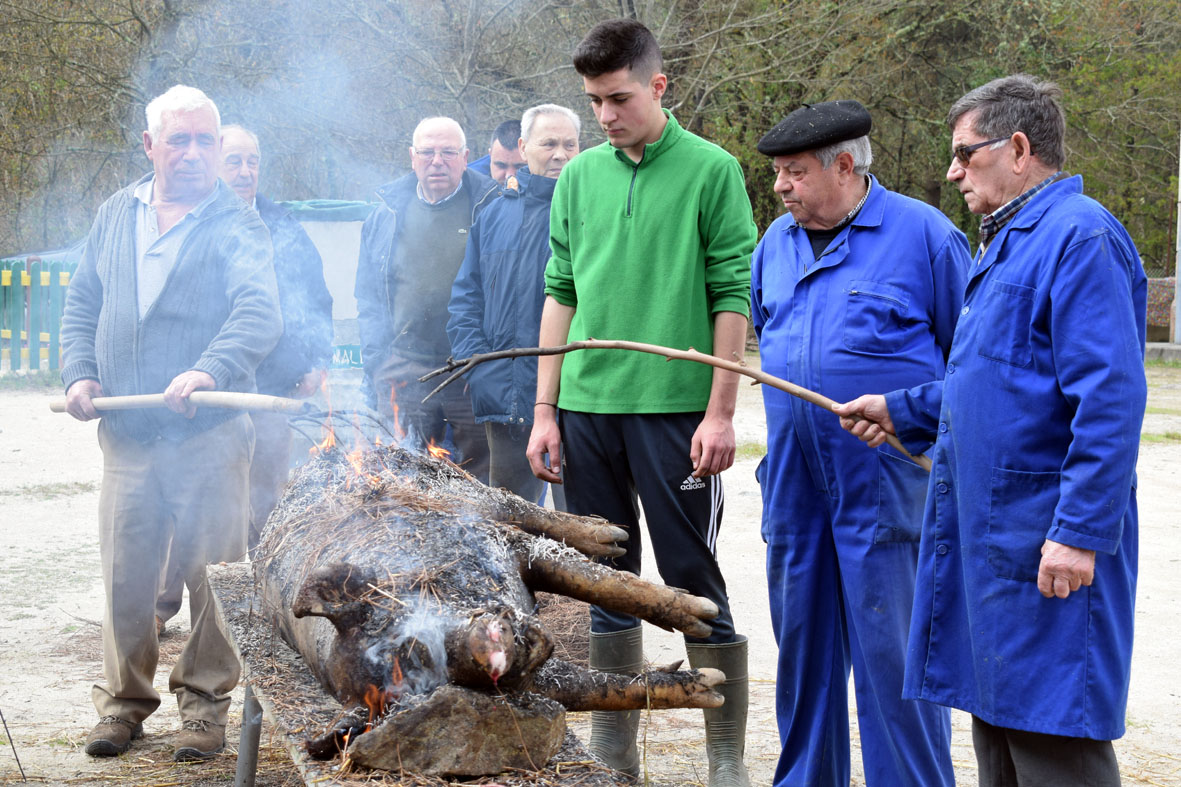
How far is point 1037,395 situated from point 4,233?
860 inches

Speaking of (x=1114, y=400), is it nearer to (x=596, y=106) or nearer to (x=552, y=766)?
(x=552, y=766)

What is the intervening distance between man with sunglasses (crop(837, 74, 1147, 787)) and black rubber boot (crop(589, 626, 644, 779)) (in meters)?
1.19

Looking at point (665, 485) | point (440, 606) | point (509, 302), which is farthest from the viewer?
point (509, 302)

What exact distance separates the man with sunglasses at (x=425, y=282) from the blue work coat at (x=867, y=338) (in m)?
2.42

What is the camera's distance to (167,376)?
3.99 meters

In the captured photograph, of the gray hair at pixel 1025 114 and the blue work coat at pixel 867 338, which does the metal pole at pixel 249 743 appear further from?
the gray hair at pixel 1025 114

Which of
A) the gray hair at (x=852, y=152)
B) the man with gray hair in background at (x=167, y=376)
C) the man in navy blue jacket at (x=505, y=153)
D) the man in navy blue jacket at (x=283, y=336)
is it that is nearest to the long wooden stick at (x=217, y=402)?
the man with gray hair in background at (x=167, y=376)

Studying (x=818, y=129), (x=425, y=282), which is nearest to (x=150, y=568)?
(x=425, y=282)

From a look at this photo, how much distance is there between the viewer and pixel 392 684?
2.37m

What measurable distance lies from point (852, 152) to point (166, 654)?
3.75 m

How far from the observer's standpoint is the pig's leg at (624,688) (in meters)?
2.50

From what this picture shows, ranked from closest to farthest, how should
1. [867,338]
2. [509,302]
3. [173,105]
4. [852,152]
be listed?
[867,338] < [852,152] < [173,105] < [509,302]

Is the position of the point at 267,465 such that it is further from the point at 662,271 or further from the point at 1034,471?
the point at 1034,471

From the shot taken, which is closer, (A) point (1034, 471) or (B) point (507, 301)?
(A) point (1034, 471)
